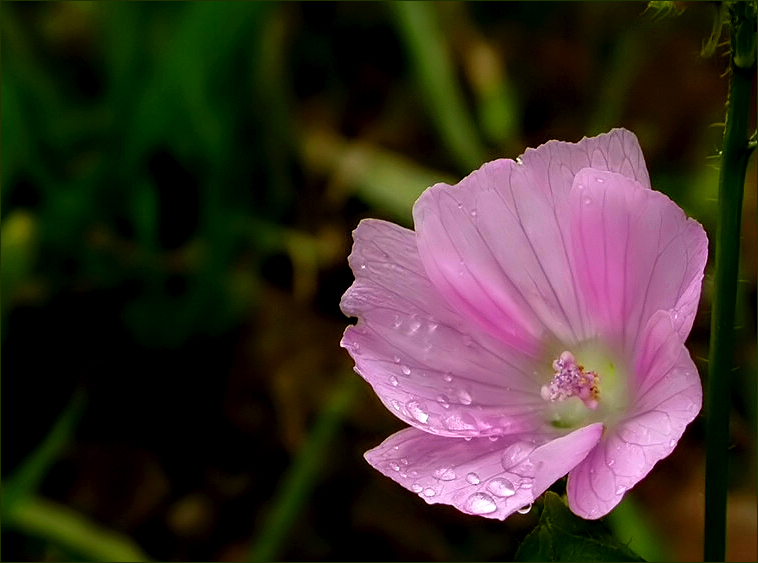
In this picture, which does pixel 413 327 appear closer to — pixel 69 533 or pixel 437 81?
pixel 69 533

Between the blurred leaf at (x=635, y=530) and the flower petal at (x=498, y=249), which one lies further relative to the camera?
the blurred leaf at (x=635, y=530)

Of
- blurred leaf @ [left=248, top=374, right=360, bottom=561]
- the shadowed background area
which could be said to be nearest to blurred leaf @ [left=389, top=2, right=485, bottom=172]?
the shadowed background area

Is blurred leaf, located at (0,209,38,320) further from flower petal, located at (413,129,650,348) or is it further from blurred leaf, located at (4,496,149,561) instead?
flower petal, located at (413,129,650,348)

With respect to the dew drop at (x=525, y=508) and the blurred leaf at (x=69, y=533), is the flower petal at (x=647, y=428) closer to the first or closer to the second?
the dew drop at (x=525, y=508)

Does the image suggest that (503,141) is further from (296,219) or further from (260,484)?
(260,484)

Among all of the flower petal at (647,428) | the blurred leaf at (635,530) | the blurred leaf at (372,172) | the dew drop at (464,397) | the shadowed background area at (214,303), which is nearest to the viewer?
the flower petal at (647,428)

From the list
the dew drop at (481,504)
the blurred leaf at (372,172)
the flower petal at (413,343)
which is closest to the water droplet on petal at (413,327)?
the flower petal at (413,343)

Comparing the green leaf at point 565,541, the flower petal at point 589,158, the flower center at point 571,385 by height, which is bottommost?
the green leaf at point 565,541
